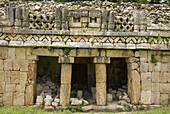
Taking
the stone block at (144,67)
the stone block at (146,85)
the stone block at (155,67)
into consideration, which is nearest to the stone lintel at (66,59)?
the stone block at (144,67)

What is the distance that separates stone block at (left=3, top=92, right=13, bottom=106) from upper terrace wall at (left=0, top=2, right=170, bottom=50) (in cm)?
220

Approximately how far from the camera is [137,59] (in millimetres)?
7203

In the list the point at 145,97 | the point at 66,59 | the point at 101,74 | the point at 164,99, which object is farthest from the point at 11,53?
the point at 164,99

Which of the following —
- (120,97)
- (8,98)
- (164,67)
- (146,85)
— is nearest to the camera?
(8,98)

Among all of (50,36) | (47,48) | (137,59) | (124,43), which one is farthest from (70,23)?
(137,59)

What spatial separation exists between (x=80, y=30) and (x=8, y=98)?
14.3 feet

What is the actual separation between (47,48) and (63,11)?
1.81m

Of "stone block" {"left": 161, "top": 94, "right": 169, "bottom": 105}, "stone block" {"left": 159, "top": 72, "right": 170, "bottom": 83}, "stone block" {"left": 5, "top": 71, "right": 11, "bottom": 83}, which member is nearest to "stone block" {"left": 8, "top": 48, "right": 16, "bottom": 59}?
"stone block" {"left": 5, "top": 71, "right": 11, "bottom": 83}

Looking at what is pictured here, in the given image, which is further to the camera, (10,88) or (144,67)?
(144,67)

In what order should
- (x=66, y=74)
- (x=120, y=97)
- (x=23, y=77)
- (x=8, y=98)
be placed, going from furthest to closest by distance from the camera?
(x=120, y=97) → (x=66, y=74) → (x=23, y=77) → (x=8, y=98)

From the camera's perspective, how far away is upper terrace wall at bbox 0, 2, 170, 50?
6773 mm

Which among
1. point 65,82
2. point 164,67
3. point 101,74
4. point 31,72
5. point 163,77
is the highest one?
point 164,67

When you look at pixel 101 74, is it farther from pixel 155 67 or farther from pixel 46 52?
pixel 46 52

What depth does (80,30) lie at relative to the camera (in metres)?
6.90
